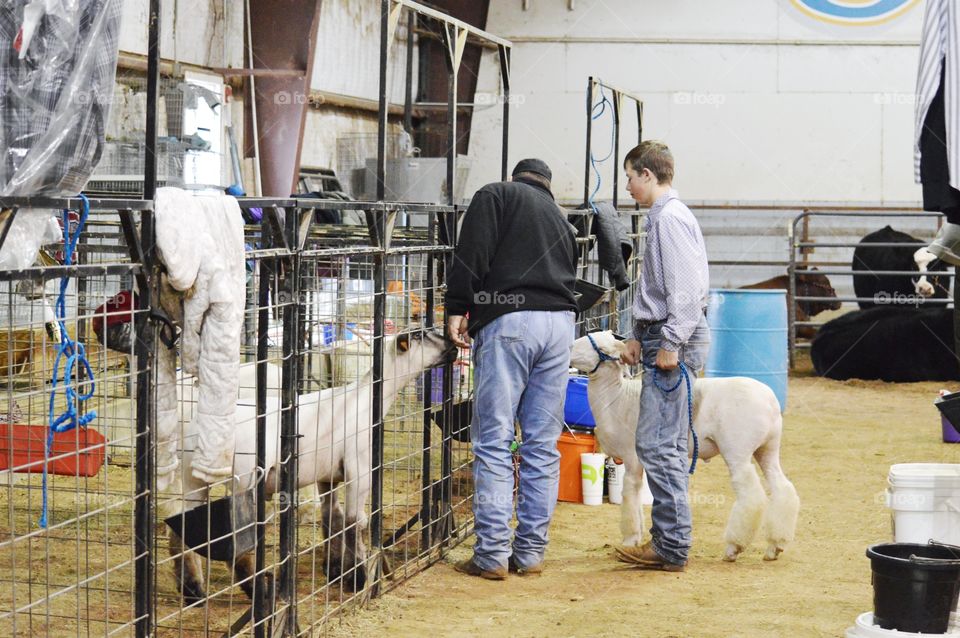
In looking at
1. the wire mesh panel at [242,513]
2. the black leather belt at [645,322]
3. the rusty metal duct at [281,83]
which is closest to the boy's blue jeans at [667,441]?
the black leather belt at [645,322]

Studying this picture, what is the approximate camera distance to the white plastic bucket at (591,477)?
6.85 meters

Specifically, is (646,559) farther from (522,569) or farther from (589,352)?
(589,352)

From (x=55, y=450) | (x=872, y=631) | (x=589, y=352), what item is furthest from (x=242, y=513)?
(x=589, y=352)

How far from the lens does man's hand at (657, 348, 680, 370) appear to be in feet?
17.4

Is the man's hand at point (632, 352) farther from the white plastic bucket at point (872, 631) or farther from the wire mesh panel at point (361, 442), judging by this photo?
the white plastic bucket at point (872, 631)

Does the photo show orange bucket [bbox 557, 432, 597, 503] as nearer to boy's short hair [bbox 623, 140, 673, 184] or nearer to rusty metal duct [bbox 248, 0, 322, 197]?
boy's short hair [bbox 623, 140, 673, 184]

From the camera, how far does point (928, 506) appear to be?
417cm

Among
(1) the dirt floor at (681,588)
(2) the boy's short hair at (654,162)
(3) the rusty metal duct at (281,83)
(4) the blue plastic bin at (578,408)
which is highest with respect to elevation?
(3) the rusty metal duct at (281,83)

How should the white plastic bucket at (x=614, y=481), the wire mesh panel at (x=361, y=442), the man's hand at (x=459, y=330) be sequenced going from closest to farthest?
the wire mesh panel at (x=361, y=442) < the man's hand at (x=459, y=330) < the white plastic bucket at (x=614, y=481)

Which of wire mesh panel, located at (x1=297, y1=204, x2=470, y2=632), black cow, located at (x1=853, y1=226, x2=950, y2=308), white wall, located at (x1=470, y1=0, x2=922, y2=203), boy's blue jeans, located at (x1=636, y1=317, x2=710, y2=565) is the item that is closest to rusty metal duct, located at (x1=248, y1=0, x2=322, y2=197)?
wire mesh panel, located at (x1=297, y1=204, x2=470, y2=632)

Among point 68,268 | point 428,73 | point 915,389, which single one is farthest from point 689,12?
point 68,268

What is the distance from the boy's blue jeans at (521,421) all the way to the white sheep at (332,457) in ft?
1.31

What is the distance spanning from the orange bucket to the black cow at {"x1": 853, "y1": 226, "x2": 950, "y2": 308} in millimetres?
7973

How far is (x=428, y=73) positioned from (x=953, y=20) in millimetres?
13471
